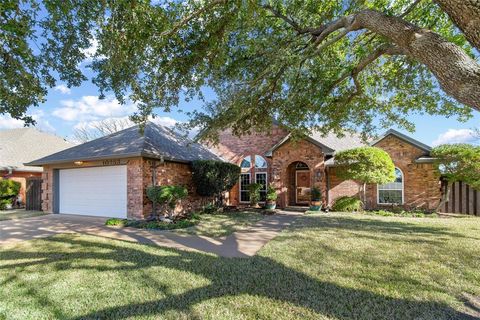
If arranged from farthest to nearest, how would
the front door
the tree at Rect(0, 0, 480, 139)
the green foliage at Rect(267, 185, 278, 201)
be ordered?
1. the front door
2. the green foliage at Rect(267, 185, 278, 201)
3. the tree at Rect(0, 0, 480, 139)

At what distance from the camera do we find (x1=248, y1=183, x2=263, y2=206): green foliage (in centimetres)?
1675

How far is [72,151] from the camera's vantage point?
542 inches

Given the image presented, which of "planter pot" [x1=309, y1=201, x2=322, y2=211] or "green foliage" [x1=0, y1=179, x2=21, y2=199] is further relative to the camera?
"green foliage" [x1=0, y1=179, x2=21, y2=199]

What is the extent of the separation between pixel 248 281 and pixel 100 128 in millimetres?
47168

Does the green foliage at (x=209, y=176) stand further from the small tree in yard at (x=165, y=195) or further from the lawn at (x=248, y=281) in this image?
the lawn at (x=248, y=281)

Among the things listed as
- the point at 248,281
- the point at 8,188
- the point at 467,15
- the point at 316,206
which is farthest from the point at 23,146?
the point at 467,15

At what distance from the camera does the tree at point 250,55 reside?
165 inches

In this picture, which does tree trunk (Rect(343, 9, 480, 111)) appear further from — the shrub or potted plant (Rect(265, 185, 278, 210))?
potted plant (Rect(265, 185, 278, 210))

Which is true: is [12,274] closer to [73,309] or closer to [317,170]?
[73,309]

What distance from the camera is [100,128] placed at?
1753 inches

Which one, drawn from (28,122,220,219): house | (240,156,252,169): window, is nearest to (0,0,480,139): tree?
(28,122,220,219): house

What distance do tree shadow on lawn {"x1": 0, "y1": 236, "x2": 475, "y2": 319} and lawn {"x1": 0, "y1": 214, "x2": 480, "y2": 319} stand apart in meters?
0.02

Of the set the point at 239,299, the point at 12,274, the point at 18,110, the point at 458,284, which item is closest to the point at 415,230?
the point at 458,284

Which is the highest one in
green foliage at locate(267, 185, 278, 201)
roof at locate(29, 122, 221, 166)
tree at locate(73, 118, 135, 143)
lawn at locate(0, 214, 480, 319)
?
tree at locate(73, 118, 135, 143)
